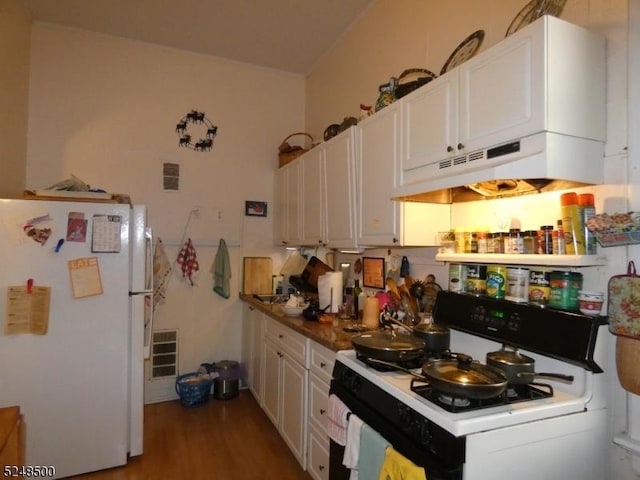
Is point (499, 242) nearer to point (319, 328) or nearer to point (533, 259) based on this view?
point (533, 259)

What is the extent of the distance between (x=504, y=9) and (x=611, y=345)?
1.54 metres

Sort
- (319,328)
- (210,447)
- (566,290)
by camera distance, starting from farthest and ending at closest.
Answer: (210,447), (319,328), (566,290)

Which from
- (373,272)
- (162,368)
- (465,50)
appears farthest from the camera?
(162,368)

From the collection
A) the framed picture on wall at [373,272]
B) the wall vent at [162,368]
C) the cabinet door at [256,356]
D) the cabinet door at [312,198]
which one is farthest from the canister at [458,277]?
the wall vent at [162,368]

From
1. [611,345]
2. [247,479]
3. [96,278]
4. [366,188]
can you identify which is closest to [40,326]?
[96,278]

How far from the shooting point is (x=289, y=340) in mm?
2398

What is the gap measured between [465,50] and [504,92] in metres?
0.78

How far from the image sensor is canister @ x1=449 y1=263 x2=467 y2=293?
1.71 metres

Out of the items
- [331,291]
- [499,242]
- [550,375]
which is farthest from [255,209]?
[550,375]

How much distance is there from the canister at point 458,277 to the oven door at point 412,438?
2.22ft

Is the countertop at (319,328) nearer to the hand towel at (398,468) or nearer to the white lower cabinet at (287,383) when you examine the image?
the white lower cabinet at (287,383)

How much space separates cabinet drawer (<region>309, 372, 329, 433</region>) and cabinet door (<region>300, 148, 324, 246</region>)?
104 cm

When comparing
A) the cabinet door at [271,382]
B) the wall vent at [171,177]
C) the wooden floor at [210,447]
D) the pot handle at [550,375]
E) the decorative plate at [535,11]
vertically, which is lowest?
the wooden floor at [210,447]

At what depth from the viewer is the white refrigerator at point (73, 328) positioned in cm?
208
